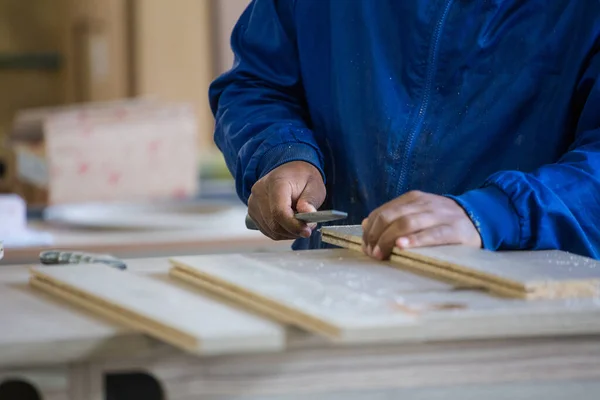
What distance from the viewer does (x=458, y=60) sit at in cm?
155

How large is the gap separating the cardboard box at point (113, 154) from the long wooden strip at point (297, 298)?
74.4 inches

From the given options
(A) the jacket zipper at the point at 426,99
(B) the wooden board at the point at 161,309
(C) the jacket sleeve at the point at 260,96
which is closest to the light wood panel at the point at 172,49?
(C) the jacket sleeve at the point at 260,96

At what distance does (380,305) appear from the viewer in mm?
967

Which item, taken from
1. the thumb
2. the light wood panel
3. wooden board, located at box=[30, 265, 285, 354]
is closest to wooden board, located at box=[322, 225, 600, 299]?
the thumb

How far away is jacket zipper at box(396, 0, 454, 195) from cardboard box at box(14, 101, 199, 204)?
64.1 inches

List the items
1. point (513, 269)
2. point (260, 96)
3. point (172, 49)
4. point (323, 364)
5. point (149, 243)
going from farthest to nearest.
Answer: point (172, 49), point (149, 243), point (260, 96), point (513, 269), point (323, 364)

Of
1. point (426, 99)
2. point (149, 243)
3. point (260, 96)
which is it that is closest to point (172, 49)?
point (149, 243)

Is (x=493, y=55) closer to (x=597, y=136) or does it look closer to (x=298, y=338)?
(x=597, y=136)

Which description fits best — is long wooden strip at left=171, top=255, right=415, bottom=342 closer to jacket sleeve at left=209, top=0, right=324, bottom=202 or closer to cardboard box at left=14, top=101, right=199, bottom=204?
jacket sleeve at left=209, top=0, right=324, bottom=202

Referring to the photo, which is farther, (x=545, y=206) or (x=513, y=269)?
(x=545, y=206)

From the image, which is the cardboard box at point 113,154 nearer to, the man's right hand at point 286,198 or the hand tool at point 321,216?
the man's right hand at point 286,198

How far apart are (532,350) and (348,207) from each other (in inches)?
29.5

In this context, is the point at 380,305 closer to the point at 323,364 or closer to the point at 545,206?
the point at 323,364

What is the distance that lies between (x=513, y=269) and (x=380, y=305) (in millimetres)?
207
